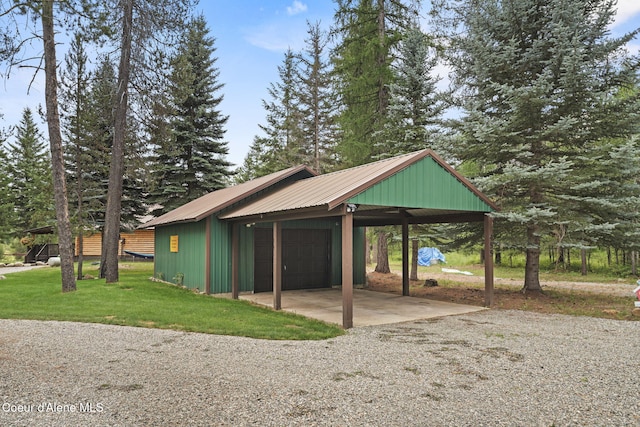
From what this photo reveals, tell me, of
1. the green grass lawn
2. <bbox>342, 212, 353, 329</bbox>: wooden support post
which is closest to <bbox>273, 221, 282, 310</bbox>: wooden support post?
the green grass lawn

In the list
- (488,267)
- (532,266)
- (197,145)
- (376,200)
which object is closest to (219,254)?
(376,200)

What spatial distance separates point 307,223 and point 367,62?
688 cm

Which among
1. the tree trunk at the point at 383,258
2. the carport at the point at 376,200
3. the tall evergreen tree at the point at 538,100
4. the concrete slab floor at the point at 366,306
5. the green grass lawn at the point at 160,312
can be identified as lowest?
the concrete slab floor at the point at 366,306

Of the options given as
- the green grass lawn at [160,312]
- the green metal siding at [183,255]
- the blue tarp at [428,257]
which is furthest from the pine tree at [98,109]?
the blue tarp at [428,257]

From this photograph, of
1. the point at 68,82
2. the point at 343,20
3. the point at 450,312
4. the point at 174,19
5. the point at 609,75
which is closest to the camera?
the point at 450,312

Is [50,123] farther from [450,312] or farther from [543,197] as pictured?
[543,197]

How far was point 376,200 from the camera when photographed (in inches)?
312

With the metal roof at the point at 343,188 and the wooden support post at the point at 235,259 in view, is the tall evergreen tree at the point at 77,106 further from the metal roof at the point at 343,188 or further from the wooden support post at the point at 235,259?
the metal roof at the point at 343,188

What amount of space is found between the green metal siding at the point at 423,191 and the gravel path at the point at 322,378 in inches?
98.5

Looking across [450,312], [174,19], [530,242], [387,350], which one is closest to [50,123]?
[174,19]

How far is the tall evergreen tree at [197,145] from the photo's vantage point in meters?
20.6

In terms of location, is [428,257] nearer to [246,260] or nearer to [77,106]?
[246,260]

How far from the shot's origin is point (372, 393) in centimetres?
416

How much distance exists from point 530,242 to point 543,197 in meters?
1.25
